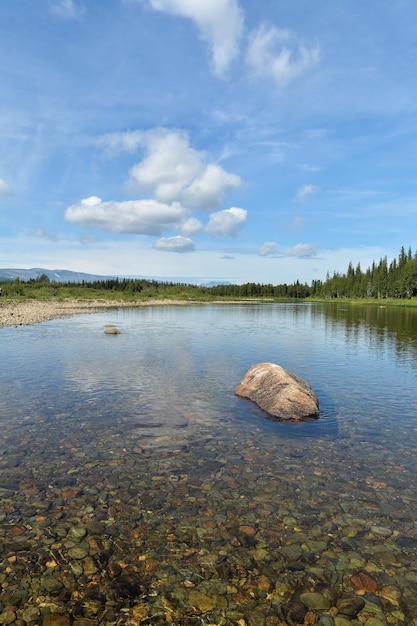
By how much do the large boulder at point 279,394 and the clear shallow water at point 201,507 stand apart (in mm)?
581

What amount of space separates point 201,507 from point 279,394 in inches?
316

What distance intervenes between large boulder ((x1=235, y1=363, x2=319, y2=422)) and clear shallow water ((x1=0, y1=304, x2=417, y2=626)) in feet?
1.90

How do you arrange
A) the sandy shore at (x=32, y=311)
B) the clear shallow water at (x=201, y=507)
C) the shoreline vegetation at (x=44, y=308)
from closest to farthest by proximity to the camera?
the clear shallow water at (x=201, y=507), the sandy shore at (x=32, y=311), the shoreline vegetation at (x=44, y=308)

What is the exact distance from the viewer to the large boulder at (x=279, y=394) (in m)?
15.5

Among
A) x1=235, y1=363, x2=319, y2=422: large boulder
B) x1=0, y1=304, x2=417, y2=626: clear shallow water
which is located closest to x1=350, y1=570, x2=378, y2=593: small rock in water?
x1=0, y1=304, x2=417, y2=626: clear shallow water

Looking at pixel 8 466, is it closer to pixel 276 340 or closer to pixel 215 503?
pixel 215 503

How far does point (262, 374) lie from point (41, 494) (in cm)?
1118

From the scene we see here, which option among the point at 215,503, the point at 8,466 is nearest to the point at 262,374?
the point at 215,503

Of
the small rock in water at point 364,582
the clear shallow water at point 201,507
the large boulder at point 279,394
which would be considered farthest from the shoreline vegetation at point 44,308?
the small rock in water at point 364,582

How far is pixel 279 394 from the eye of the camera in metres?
16.2

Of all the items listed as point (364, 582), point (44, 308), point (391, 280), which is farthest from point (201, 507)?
point (391, 280)

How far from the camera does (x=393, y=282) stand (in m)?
162

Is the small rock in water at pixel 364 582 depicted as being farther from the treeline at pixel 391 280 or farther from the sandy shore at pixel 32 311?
the treeline at pixel 391 280

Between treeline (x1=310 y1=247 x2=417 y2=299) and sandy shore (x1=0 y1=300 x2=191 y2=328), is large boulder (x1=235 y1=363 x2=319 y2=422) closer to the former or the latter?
sandy shore (x1=0 y1=300 x2=191 y2=328)
